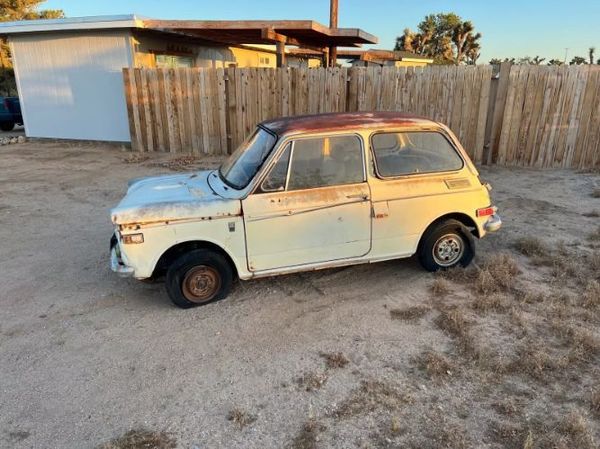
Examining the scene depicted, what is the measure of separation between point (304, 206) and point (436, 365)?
1.81m

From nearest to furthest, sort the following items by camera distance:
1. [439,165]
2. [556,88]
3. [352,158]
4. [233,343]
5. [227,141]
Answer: [233,343] < [352,158] < [439,165] < [556,88] < [227,141]

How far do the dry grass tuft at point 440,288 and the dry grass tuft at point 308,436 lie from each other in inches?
86.1

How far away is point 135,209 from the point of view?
13.3 ft

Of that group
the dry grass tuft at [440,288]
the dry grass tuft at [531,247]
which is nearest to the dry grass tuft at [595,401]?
the dry grass tuft at [440,288]

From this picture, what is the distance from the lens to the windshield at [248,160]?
4.41m

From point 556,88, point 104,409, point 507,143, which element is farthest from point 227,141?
point 104,409

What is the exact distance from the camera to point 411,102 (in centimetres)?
1057

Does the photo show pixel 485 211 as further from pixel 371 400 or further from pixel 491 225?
pixel 371 400

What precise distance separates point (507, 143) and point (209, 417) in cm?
947

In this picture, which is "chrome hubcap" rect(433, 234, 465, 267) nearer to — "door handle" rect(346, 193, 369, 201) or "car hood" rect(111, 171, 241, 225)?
"door handle" rect(346, 193, 369, 201)

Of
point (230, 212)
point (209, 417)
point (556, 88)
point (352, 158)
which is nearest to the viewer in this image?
point (209, 417)

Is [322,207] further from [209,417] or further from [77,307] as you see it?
[77,307]

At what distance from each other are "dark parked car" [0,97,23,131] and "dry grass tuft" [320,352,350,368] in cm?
2005

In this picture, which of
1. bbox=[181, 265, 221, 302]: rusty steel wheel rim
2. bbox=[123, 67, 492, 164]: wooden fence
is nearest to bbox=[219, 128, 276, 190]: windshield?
bbox=[181, 265, 221, 302]: rusty steel wheel rim
